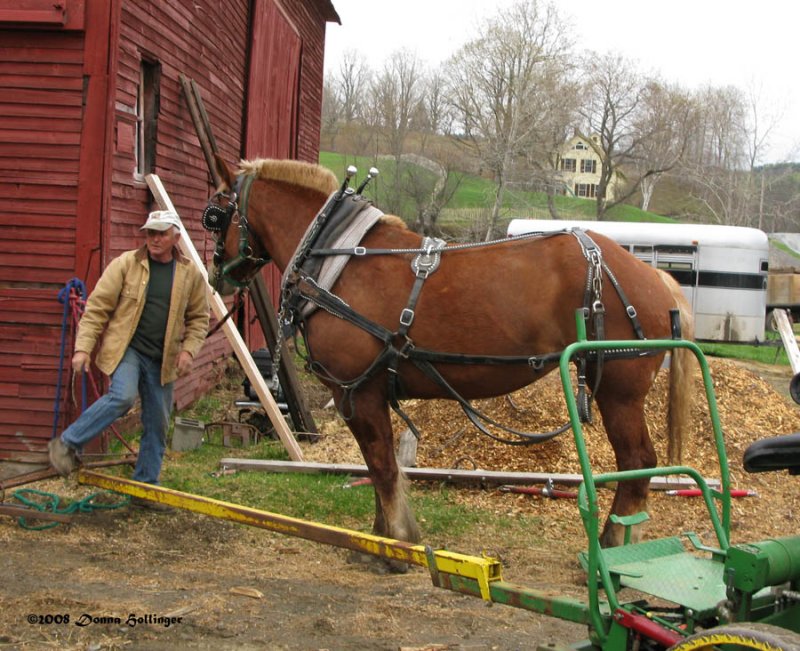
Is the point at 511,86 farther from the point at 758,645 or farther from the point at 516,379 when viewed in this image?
the point at 758,645

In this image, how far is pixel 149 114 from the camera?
325 inches

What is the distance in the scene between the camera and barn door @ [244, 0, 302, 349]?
12375 millimetres

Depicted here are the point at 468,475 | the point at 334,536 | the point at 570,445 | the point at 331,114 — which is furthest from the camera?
the point at 331,114

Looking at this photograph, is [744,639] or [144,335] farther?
[144,335]

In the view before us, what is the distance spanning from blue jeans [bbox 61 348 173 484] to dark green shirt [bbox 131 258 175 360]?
8cm

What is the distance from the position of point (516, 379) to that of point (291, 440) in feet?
9.93

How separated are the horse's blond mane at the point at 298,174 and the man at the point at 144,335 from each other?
2.39ft

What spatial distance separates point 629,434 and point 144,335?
3.23m

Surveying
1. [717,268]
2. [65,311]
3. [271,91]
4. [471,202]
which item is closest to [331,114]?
[471,202]

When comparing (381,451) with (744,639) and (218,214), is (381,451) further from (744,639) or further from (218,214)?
(744,639)

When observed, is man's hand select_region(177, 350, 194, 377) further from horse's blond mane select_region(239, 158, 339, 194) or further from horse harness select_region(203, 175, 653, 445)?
horse's blond mane select_region(239, 158, 339, 194)

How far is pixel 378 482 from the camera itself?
500cm

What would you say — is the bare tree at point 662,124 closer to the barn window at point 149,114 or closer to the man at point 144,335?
the barn window at point 149,114

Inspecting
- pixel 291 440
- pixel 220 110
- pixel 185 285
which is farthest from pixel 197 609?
pixel 220 110
